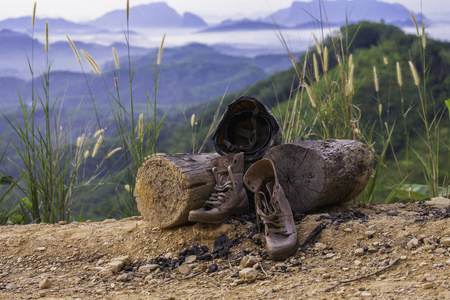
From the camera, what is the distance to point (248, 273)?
2.23m

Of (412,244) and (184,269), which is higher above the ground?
(412,244)

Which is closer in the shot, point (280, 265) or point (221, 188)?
point (280, 265)

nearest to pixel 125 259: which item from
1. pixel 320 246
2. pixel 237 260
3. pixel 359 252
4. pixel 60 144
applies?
pixel 237 260

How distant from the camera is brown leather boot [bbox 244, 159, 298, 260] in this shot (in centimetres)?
241

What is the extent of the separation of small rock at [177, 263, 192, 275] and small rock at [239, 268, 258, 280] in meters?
0.33

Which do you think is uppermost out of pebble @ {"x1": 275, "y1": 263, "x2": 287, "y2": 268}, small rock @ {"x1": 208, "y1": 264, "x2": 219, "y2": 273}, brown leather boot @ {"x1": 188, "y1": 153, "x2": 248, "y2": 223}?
brown leather boot @ {"x1": 188, "y1": 153, "x2": 248, "y2": 223}

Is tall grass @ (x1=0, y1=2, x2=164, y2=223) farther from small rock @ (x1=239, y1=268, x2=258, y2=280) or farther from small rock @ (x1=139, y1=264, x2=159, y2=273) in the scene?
small rock @ (x1=239, y1=268, x2=258, y2=280)

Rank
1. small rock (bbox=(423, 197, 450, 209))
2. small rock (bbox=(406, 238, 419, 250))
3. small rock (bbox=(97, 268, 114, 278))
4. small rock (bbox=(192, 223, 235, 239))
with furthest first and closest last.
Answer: small rock (bbox=(423, 197, 450, 209))
small rock (bbox=(192, 223, 235, 239))
small rock (bbox=(97, 268, 114, 278))
small rock (bbox=(406, 238, 419, 250))

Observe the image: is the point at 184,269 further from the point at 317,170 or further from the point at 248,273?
the point at 317,170

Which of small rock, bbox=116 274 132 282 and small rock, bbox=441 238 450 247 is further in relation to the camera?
small rock, bbox=116 274 132 282

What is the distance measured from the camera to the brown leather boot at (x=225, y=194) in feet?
8.81

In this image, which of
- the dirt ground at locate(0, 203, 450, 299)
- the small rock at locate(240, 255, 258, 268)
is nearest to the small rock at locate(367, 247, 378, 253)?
the dirt ground at locate(0, 203, 450, 299)

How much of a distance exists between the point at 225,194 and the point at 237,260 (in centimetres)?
44

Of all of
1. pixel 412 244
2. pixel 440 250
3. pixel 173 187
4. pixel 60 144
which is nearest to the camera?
pixel 440 250
